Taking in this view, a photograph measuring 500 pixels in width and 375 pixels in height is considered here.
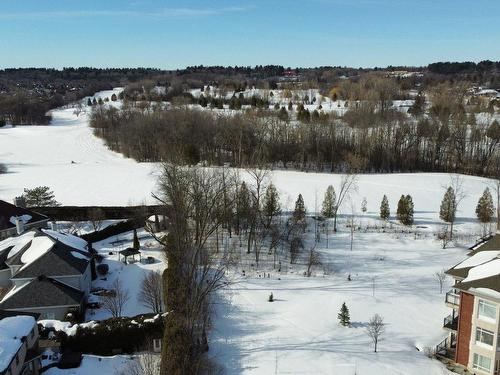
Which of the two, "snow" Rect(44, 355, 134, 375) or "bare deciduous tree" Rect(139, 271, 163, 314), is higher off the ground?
"bare deciduous tree" Rect(139, 271, 163, 314)

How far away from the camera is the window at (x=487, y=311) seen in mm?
16125

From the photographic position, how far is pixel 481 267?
1730 cm

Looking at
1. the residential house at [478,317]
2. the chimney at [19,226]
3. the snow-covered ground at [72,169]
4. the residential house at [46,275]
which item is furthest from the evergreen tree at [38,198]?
the residential house at [478,317]

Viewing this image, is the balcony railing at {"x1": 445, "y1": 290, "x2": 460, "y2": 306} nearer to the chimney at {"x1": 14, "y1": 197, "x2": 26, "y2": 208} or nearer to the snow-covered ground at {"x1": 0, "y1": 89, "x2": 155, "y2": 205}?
the chimney at {"x1": 14, "y1": 197, "x2": 26, "y2": 208}

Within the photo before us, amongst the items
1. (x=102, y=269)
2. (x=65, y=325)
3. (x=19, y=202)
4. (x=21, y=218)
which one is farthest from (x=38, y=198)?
(x=65, y=325)

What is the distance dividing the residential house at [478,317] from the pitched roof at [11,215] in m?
24.3

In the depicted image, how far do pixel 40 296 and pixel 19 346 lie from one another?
Result: 569 centimetres

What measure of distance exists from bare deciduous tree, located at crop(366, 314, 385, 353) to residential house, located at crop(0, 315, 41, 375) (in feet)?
41.0

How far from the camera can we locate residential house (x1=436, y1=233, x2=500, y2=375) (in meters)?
16.1

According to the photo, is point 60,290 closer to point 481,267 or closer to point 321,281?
point 321,281

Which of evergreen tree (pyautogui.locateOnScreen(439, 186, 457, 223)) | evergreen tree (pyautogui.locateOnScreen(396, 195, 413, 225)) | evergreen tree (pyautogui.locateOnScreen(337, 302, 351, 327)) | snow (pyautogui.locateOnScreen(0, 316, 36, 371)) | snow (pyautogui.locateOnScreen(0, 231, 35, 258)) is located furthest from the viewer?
evergreen tree (pyautogui.locateOnScreen(439, 186, 457, 223))

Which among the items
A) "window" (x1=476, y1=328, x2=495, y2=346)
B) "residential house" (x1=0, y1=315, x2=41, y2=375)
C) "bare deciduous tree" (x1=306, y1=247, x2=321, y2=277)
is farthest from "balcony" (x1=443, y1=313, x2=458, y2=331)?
"residential house" (x1=0, y1=315, x2=41, y2=375)

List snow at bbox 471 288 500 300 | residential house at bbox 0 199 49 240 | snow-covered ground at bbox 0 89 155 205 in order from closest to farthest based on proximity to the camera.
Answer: snow at bbox 471 288 500 300, residential house at bbox 0 199 49 240, snow-covered ground at bbox 0 89 155 205

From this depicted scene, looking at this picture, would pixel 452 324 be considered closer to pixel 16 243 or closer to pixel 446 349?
pixel 446 349
